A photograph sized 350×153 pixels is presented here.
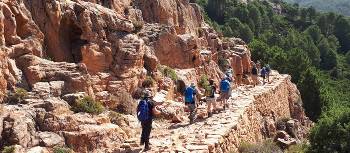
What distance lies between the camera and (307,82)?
55750mm

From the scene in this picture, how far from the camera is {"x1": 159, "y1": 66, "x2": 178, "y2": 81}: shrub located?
2848 cm

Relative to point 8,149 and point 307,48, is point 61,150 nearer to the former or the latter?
point 8,149

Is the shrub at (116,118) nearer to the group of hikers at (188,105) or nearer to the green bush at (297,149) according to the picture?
the group of hikers at (188,105)

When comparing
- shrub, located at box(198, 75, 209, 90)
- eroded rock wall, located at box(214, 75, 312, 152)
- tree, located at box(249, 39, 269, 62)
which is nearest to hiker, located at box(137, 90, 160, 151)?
eroded rock wall, located at box(214, 75, 312, 152)

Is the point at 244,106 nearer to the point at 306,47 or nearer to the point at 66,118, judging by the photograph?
the point at 66,118

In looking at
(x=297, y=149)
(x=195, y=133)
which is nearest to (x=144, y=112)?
(x=195, y=133)

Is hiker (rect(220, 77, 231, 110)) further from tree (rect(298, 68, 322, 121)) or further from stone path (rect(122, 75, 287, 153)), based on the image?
tree (rect(298, 68, 322, 121))

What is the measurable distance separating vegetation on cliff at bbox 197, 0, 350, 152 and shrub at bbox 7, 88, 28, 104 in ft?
42.8

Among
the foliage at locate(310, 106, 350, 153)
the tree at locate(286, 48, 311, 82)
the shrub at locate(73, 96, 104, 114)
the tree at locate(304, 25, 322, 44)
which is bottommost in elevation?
the tree at locate(304, 25, 322, 44)

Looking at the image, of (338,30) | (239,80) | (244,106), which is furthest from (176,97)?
(338,30)

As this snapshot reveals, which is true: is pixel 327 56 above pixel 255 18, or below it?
below

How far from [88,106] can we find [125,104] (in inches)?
124

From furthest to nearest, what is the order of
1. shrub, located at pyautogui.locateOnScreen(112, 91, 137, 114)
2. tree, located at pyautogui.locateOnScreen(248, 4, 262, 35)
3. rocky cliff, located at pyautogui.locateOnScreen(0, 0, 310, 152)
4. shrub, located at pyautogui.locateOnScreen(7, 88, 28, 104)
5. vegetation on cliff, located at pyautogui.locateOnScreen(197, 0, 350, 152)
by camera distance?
tree, located at pyautogui.locateOnScreen(248, 4, 262, 35) → vegetation on cliff, located at pyautogui.locateOnScreen(197, 0, 350, 152) → shrub, located at pyautogui.locateOnScreen(112, 91, 137, 114) → shrub, located at pyautogui.locateOnScreen(7, 88, 28, 104) → rocky cliff, located at pyautogui.locateOnScreen(0, 0, 310, 152)

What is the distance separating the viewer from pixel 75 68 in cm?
2008
